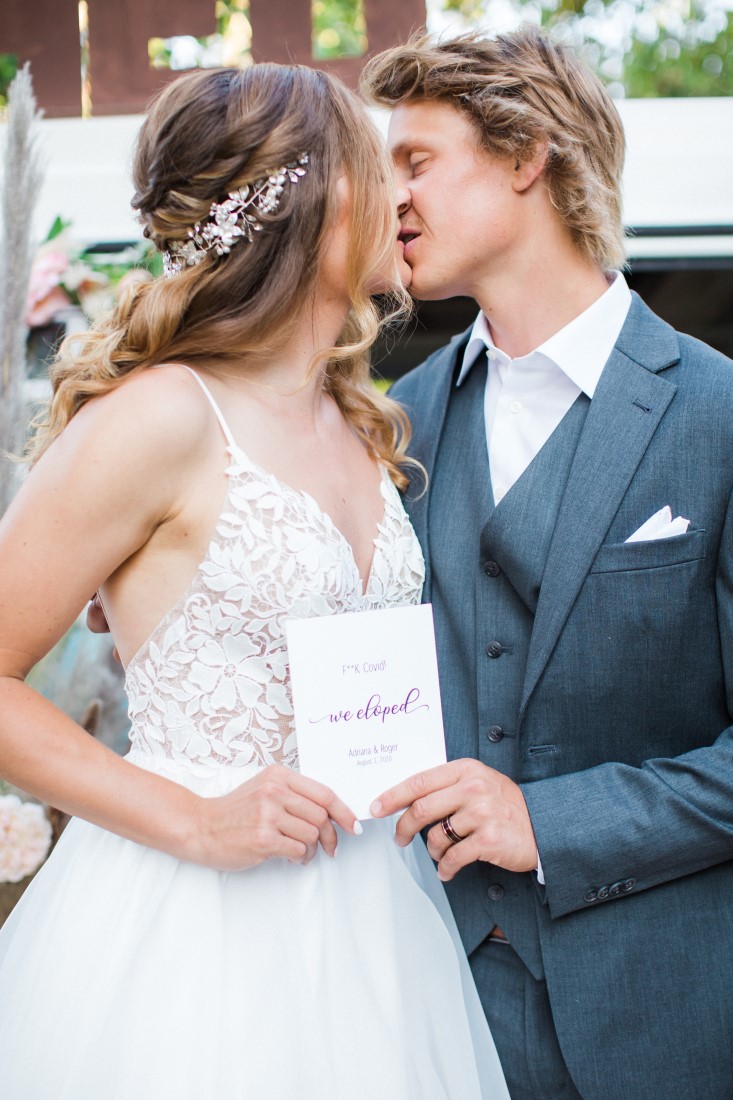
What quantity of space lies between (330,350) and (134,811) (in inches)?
34.0

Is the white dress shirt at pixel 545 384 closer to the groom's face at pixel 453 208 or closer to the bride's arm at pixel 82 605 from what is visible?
the groom's face at pixel 453 208

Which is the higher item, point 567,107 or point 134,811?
point 567,107

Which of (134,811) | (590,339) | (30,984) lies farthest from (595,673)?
(30,984)

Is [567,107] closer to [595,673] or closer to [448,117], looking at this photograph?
[448,117]

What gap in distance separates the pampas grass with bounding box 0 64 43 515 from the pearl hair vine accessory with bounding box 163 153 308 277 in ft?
2.98

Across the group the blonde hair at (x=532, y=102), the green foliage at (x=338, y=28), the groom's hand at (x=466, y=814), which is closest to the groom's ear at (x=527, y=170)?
the blonde hair at (x=532, y=102)

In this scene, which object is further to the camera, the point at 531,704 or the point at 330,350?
the point at 330,350

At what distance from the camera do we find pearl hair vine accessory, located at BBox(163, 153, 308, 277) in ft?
5.19

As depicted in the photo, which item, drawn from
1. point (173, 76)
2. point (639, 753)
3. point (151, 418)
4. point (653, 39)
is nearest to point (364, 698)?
point (151, 418)

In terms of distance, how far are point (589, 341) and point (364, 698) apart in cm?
91

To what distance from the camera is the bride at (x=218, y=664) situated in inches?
52.4

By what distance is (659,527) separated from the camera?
1.64m

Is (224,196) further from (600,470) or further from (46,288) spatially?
(46,288)

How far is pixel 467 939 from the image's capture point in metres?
1.71
